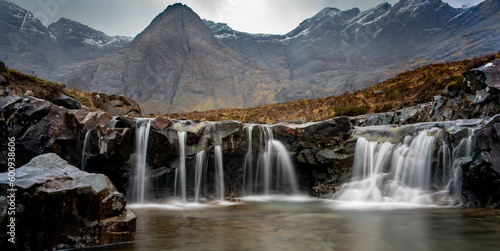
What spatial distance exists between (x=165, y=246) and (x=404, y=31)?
512 feet

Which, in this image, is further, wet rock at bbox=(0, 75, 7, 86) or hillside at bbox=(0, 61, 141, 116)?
hillside at bbox=(0, 61, 141, 116)

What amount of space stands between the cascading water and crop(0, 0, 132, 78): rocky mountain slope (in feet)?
332

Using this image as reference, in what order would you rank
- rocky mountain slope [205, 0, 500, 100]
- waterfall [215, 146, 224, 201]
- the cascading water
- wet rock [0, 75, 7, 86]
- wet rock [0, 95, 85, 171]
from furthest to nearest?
rocky mountain slope [205, 0, 500, 100] → the cascading water → waterfall [215, 146, 224, 201] → wet rock [0, 75, 7, 86] → wet rock [0, 95, 85, 171]

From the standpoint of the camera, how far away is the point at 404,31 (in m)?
129

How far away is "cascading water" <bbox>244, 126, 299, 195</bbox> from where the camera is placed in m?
14.6

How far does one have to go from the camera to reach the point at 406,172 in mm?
11266

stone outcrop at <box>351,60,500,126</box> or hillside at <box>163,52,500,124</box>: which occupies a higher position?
hillside at <box>163,52,500,124</box>

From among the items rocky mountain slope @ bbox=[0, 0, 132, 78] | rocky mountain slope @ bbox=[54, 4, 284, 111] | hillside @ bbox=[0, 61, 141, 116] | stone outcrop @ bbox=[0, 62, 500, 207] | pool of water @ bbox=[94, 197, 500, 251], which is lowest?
pool of water @ bbox=[94, 197, 500, 251]

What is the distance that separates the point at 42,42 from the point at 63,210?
14928cm

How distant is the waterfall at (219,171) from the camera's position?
1371cm

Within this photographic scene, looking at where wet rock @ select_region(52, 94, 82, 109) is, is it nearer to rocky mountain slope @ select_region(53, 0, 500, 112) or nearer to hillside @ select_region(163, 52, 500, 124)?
hillside @ select_region(163, 52, 500, 124)

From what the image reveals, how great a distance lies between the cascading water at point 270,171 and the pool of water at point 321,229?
4297 mm

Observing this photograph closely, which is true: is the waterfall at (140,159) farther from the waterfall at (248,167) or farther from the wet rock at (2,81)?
the wet rock at (2,81)

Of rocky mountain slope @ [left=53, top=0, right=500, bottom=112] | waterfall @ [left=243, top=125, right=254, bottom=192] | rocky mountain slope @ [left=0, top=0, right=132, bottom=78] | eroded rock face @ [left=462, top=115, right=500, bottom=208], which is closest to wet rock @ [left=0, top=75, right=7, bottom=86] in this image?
waterfall @ [left=243, top=125, right=254, bottom=192]
